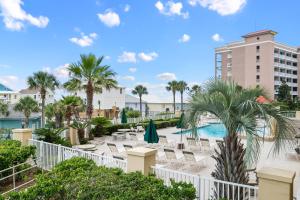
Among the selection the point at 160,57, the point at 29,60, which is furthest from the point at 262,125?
the point at 160,57

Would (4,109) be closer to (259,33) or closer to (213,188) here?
(213,188)

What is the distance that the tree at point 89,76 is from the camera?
55.5 feet

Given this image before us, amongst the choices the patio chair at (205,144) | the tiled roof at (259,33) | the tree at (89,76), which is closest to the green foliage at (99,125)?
the tree at (89,76)

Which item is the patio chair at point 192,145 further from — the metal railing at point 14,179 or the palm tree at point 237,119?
the metal railing at point 14,179

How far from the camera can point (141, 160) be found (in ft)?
20.9

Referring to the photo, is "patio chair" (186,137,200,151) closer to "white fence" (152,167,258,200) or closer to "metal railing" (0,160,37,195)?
"white fence" (152,167,258,200)

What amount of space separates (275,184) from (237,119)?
175cm

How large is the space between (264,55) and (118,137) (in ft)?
168

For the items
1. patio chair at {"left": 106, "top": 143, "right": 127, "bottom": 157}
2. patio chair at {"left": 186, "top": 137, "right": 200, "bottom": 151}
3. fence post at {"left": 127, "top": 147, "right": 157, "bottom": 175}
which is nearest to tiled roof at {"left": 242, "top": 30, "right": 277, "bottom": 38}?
patio chair at {"left": 186, "top": 137, "right": 200, "bottom": 151}

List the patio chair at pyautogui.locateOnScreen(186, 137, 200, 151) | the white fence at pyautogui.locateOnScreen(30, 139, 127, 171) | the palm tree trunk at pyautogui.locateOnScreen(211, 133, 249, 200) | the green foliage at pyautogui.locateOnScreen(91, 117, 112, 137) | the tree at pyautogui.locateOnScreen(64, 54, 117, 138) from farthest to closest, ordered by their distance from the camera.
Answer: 1. the green foliage at pyautogui.locateOnScreen(91, 117, 112, 137)
2. the tree at pyautogui.locateOnScreen(64, 54, 117, 138)
3. the patio chair at pyautogui.locateOnScreen(186, 137, 200, 151)
4. the white fence at pyautogui.locateOnScreen(30, 139, 127, 171)
5. the palm tree trunk at pyautogui.locateOnScreen(211, 133, 249, 200)

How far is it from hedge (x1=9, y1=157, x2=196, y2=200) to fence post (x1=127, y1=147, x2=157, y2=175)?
0.84m

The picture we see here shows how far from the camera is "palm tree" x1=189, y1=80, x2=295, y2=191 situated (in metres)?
5.48

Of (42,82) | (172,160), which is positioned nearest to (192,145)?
(172,160)

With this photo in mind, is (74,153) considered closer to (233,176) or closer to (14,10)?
(233,176)
